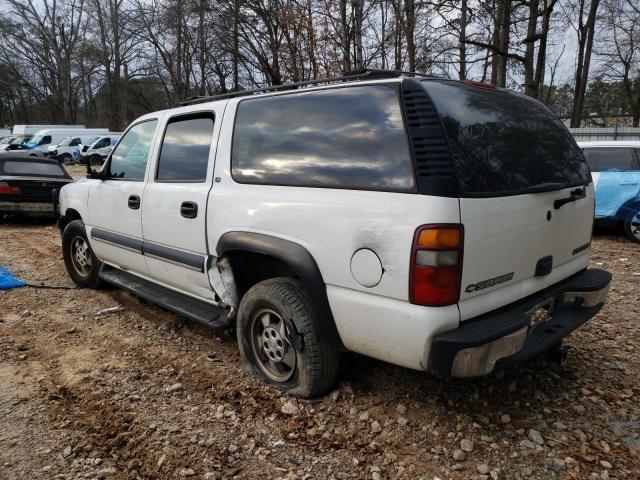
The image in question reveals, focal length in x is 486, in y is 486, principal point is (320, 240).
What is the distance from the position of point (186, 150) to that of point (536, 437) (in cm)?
301

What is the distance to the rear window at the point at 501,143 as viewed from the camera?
7.91ft

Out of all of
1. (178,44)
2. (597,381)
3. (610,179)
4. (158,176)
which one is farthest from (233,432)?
(178,44)

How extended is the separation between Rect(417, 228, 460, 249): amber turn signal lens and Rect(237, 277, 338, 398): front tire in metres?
0.83

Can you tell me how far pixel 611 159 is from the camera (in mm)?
7789

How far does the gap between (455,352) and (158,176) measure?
276cm

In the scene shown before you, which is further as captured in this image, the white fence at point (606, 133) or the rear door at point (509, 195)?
the white fence at point (606, 133)

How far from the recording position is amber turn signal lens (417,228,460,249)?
2.23 metres

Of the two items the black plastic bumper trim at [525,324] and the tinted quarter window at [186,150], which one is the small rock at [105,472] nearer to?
the black plastic bumper trim at [525,324]

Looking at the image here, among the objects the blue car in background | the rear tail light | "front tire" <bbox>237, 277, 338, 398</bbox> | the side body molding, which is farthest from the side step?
the blue car in background

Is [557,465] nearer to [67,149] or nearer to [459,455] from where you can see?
[459,455]

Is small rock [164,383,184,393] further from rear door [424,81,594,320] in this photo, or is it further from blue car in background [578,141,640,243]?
blue car in background [578,141,640,243]

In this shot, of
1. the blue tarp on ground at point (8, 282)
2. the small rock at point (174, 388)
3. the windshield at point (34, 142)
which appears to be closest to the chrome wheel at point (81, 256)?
the blue tarp on ground at point (8, 282)

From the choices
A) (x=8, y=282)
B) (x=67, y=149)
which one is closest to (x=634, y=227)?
(x=8, y=282)

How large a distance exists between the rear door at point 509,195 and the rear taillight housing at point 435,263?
69 mm
